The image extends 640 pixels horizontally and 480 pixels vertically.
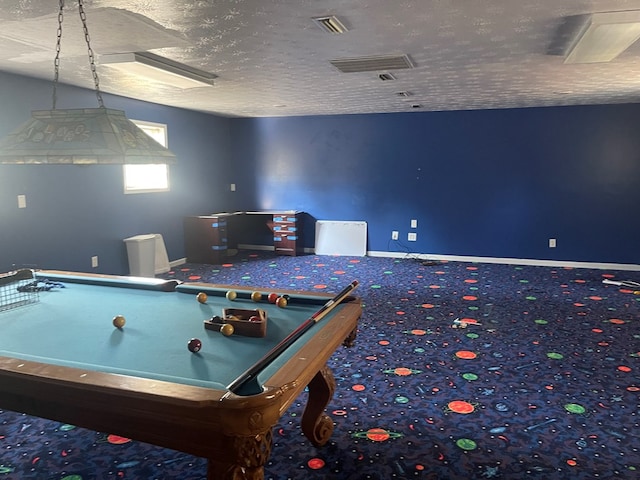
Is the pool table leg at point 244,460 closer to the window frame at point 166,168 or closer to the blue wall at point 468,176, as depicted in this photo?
the window frame at point 166,168

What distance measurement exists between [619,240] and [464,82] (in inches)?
141

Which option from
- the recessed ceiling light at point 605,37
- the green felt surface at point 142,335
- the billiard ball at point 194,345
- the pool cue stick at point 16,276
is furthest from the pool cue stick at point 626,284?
the pool cue stick at point 16,276

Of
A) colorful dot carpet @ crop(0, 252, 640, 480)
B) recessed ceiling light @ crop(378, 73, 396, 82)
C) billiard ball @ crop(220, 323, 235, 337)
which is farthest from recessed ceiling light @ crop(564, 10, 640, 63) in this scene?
billiard ball @ crop(220, 323, 235, 337)

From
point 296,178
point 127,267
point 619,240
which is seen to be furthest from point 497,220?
point 127,267

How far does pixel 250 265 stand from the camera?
6.76 meters

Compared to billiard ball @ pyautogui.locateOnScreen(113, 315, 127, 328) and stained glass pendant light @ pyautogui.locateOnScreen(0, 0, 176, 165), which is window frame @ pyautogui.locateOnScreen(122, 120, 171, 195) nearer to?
stained glass pendant light @ pyautogui.locateOnScreen(0, 0, 176, 165)

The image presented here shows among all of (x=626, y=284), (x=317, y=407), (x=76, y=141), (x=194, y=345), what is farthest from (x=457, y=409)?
(x=626, y=284)

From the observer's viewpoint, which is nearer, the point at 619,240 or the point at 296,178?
the point at 619,240

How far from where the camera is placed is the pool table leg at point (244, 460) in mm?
1320

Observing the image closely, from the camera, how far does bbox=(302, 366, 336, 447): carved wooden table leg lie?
2242mm

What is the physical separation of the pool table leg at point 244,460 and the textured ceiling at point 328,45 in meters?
2.25

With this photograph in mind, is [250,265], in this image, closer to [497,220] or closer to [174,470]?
[497,220]

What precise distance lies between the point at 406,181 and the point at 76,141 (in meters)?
5.80

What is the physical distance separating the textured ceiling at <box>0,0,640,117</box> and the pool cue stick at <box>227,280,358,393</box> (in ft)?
5.43
